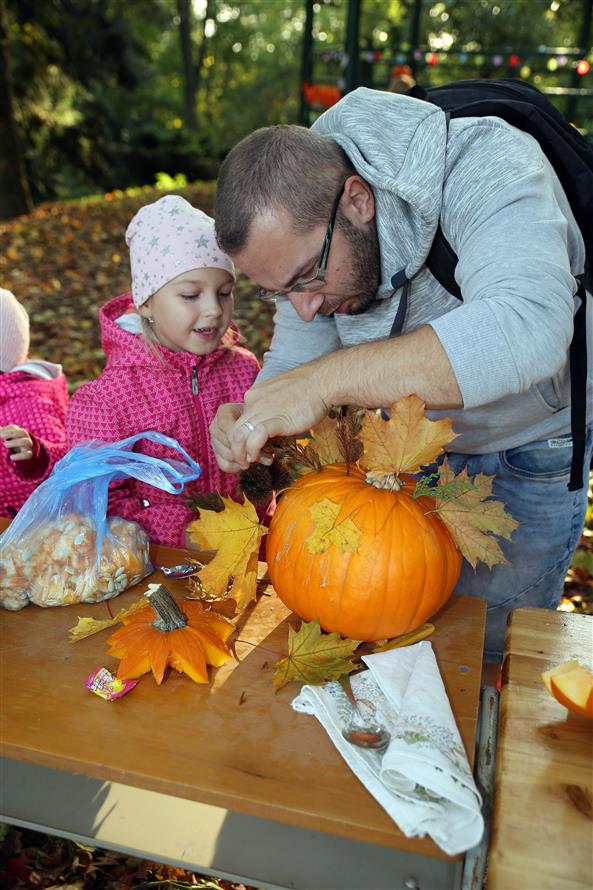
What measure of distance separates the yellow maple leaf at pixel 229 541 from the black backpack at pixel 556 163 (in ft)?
2.28

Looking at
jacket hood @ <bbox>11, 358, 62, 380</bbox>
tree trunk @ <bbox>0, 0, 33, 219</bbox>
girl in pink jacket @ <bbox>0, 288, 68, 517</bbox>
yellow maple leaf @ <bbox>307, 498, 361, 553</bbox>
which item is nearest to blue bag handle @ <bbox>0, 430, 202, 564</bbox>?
yellow maple leaf @ <bbox>307, 498, 361, 553</bbox>

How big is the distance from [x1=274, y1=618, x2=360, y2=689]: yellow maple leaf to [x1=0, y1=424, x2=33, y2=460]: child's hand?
1.20 metres

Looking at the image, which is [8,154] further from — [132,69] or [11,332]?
[132,69]

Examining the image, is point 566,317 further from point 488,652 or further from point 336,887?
point 488,652

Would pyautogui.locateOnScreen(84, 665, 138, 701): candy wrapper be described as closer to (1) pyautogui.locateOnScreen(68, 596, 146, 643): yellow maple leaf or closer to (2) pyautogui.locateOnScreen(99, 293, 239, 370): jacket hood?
(1) pyautogui.locateOnScreen(68, 596, 146, 643): yellow maple leaf

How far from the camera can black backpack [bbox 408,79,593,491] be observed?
1.68m

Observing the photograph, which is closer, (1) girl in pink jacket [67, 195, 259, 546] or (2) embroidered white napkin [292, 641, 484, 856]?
(2) embroidered white napkin [292, 641, 484, 856]

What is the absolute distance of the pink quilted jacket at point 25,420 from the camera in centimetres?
246

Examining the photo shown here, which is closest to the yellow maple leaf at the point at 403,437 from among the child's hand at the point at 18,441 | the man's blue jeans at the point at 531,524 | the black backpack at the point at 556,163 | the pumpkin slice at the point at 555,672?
the pumpkin slice at the point at 555,672

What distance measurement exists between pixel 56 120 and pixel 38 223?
4.87 meters

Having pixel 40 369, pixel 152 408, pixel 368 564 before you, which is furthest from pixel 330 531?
pixel 40 369

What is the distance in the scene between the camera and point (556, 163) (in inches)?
67.2

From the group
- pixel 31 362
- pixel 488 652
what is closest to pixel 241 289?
pixel 31 362

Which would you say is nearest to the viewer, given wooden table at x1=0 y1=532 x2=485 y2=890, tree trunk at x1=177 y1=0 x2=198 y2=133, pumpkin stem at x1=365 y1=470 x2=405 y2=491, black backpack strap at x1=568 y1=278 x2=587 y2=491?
wooden table at x1=0 y1=532 x2=485 y2=890
